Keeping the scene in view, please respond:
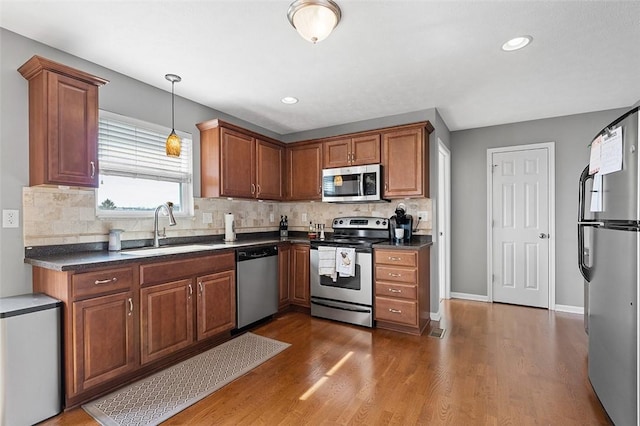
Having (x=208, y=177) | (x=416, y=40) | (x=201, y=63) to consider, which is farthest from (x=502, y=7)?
(x=208, y=177)

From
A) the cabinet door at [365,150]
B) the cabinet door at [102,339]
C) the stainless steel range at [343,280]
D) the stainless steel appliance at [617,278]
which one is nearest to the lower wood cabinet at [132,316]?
the cabinet door at [102,339]

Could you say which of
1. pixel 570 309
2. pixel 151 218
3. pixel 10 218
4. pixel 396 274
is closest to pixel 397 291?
pixel 396 274

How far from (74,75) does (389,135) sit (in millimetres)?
2875

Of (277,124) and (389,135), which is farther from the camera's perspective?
(277,124)

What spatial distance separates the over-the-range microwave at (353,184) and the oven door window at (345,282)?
85 centimetres

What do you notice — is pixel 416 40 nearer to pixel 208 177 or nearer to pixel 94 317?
pixel 208 177

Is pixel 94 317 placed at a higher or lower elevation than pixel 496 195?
lower

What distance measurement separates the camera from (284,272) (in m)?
3.84

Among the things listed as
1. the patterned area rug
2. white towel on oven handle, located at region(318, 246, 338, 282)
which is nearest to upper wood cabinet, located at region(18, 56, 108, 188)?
the patterned area rug

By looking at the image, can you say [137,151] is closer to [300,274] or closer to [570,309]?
[300,274]

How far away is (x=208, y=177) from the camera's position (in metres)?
3.41

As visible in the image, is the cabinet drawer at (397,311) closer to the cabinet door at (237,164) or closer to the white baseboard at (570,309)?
the cabinet door at (237,164)

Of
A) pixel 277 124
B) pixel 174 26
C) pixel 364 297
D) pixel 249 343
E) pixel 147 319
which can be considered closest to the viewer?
pixel 174 26

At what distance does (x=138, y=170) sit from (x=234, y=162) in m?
0.96
